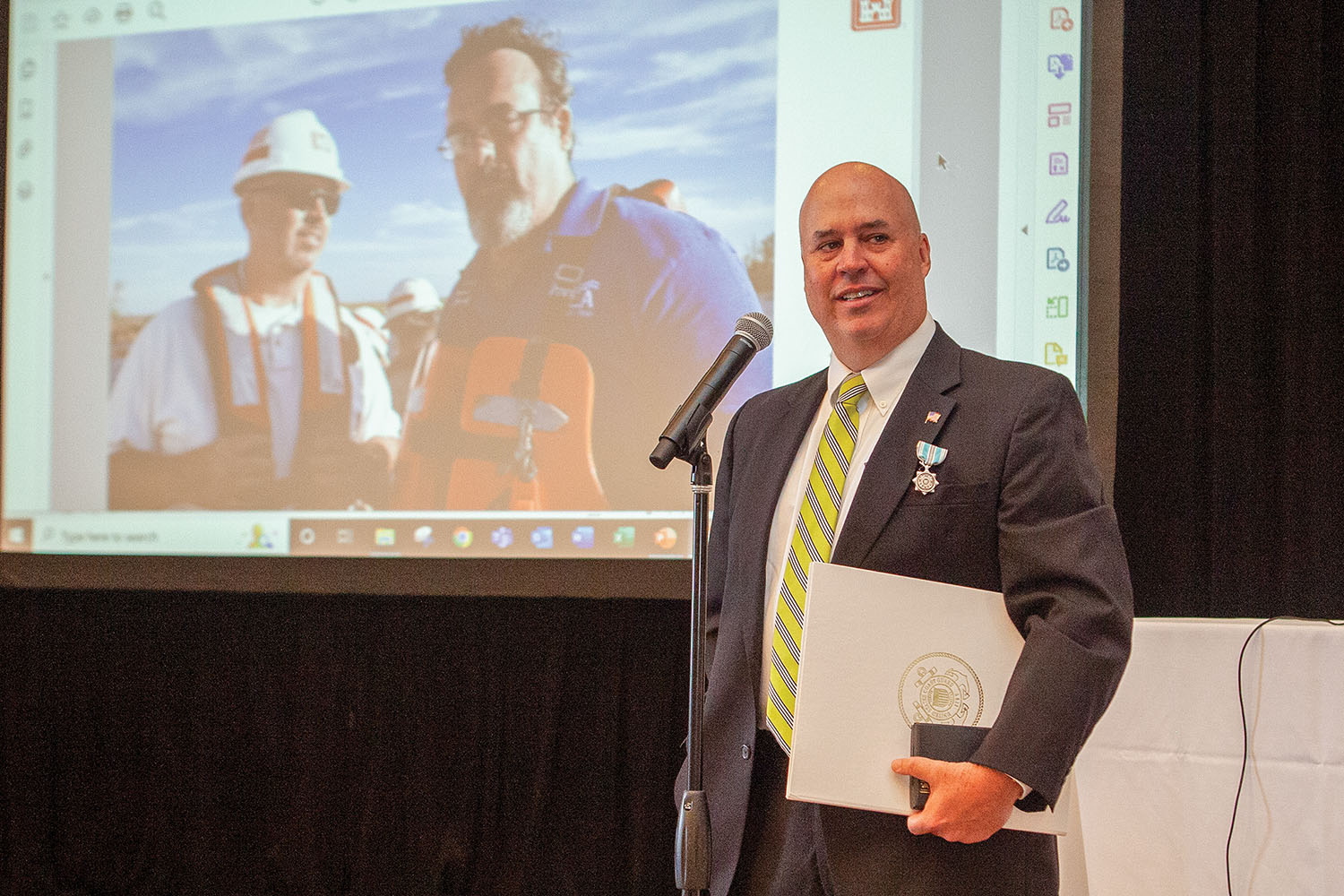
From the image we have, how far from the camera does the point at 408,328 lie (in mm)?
2887

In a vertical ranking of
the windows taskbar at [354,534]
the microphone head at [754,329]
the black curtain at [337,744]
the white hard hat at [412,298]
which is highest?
the white hard hat at [412,298]

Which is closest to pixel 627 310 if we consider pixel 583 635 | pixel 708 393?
pixel 583 635

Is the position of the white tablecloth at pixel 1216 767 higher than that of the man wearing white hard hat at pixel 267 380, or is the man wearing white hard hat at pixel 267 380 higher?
the man wearing white hard hat at pixel 267 380

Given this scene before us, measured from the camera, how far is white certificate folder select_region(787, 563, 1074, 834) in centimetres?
117

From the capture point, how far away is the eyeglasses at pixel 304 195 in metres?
2.98

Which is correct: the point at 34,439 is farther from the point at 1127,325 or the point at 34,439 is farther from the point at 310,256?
the point at 1127,325

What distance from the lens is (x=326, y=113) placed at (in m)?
2.99

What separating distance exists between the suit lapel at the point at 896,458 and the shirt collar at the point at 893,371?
0.14 ft

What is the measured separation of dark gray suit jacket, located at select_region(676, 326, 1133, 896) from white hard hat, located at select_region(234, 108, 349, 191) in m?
2.05

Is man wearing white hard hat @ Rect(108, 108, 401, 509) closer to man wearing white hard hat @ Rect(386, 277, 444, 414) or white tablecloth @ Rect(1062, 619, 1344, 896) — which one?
man wearing white hard hat @ Rect(386, 277, 444, 414)

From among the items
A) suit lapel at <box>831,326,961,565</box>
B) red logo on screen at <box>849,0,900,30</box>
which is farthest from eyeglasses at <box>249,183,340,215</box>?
suit lapel at <box>831,326,961,565</box>

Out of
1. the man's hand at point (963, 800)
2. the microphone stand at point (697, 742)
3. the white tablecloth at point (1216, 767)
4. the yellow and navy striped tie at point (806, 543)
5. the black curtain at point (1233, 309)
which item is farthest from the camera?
the black curtain at point (1233, 309)

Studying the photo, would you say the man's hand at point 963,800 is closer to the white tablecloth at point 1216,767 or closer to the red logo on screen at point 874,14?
the white tablecloth at point 1216,767

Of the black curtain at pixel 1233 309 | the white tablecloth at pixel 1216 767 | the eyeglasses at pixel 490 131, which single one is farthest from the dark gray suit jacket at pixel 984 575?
the eyeglasses at pixel 490 131
